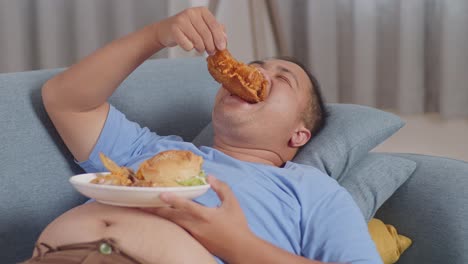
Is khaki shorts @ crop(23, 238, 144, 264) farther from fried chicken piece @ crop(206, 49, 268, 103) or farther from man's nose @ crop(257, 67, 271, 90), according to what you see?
man's nose @ crop(257, 67, 271, 90)

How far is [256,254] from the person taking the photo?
150 cm

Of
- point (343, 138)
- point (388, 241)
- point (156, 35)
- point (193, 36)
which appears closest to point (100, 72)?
point (156, 35)

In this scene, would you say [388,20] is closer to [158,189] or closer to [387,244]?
[387,244]

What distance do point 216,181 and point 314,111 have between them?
2.03ft

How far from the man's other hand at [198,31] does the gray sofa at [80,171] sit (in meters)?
0.43

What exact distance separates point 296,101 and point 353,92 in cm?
121

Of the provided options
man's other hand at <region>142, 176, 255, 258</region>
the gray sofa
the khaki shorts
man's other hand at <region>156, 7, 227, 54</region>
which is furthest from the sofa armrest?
the khaki shorts

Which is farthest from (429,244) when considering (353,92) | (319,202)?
(353,92)

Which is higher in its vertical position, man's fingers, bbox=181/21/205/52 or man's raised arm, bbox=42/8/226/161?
man's fingers, bbox=181/21/205/52

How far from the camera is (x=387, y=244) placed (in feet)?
5.96

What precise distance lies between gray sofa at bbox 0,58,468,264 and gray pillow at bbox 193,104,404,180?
130 mm

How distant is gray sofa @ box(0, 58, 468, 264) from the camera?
5.66ft

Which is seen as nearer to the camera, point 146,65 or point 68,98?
point 68,98

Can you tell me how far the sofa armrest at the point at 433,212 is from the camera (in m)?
1.81
